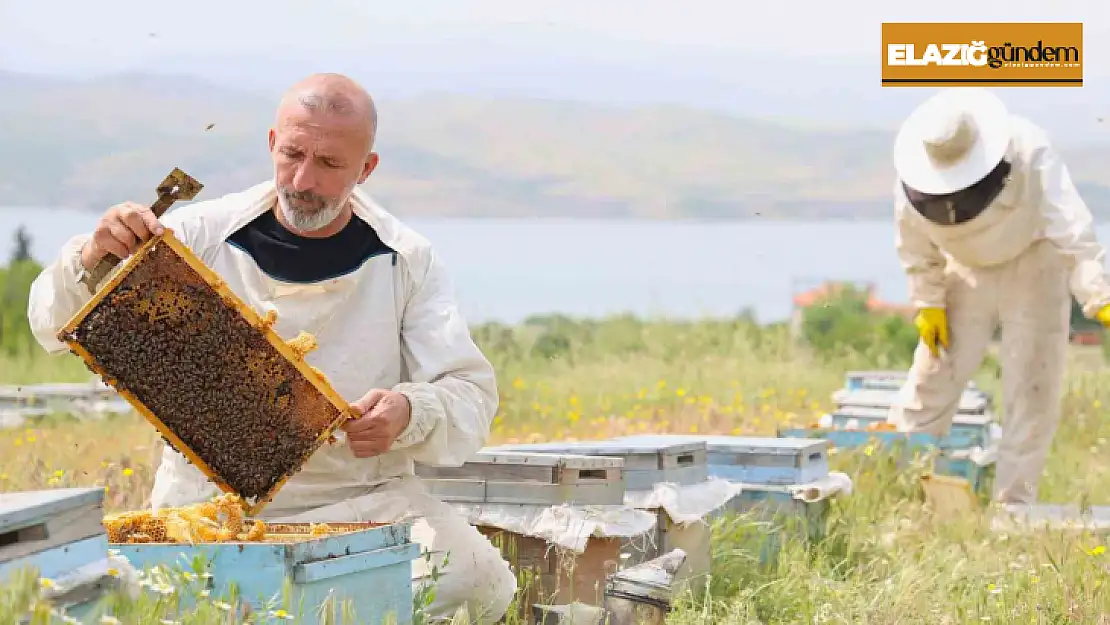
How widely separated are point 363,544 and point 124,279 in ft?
3.02

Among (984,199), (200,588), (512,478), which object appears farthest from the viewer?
(984,199)

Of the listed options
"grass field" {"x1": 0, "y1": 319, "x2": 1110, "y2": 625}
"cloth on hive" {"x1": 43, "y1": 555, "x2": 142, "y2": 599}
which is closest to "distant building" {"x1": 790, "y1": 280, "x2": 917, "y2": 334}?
"grass field" {"x1": 0, "y1": 319, "x2": 1110, "y2": 625}

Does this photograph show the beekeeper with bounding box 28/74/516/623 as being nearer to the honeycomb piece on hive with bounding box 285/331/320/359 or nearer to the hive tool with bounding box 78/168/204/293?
the honeycomb piece on hive with bounding box 285/331/320/359

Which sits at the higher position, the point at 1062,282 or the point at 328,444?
the point at 1062,282

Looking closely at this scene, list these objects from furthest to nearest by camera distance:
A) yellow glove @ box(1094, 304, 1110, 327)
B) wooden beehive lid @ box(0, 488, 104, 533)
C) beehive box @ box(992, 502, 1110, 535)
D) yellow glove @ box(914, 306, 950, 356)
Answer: yellow glove @ box(914, 306, 950, 356) < yellow glove @ box(1094, 304, 1110, 327) < beehive box @ box(992, 502, 1110, 535) < wooden beehive lid @ box(0, 488, 104, 533)

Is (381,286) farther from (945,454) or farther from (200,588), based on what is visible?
(945,454)

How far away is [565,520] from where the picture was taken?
460 centimetres

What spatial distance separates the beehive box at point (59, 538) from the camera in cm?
268

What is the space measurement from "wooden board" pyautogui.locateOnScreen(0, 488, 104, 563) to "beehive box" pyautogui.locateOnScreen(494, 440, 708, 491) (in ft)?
7.61

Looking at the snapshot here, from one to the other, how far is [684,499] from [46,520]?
2830 mm

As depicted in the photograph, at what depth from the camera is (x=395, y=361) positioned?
174 inches

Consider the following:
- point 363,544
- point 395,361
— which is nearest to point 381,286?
point 395,361

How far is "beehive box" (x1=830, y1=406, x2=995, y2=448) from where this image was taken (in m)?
Answer: 8.04

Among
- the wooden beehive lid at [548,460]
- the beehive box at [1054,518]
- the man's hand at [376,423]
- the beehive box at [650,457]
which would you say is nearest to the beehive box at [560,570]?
the wooden beehive lid at [548,460]
